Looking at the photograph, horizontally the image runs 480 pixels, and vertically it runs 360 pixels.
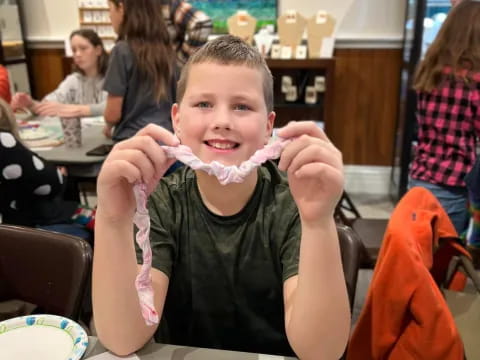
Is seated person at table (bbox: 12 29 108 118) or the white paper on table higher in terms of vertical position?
seated person at table (bbox: 12 29 108 118)

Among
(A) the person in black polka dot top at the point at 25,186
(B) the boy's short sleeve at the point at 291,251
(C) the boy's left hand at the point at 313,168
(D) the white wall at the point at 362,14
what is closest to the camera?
(C) the boy's left hand at the point at 313,168

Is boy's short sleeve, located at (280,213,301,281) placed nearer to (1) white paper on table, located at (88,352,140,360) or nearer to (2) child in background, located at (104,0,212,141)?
(1) white paper on table, located at (88,352,140,360)

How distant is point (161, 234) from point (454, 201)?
1.78 metres

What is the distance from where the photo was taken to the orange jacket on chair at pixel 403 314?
114cm

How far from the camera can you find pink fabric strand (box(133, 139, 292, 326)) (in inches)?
34.2

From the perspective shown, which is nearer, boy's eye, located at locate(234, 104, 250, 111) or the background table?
the background table

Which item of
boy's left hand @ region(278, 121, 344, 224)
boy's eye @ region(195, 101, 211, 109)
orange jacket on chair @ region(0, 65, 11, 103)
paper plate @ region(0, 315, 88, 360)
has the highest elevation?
boy's eye @ region(195, 101, 211, 109)

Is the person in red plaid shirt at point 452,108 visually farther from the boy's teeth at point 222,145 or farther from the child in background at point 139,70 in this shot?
the boy's teeth at point 222,145

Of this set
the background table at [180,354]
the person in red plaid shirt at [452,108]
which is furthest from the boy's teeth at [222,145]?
the person in red plaid shirt at [452,108]

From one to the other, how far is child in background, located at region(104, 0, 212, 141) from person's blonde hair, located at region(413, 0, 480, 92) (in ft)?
4.26

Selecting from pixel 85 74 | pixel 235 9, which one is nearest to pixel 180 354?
pixel 85 74

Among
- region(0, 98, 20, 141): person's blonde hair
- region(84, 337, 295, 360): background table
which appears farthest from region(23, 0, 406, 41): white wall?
region(84, 337, 295, 360): background table

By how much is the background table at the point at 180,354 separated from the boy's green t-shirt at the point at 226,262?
0.23m

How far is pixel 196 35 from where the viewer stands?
3.08m
